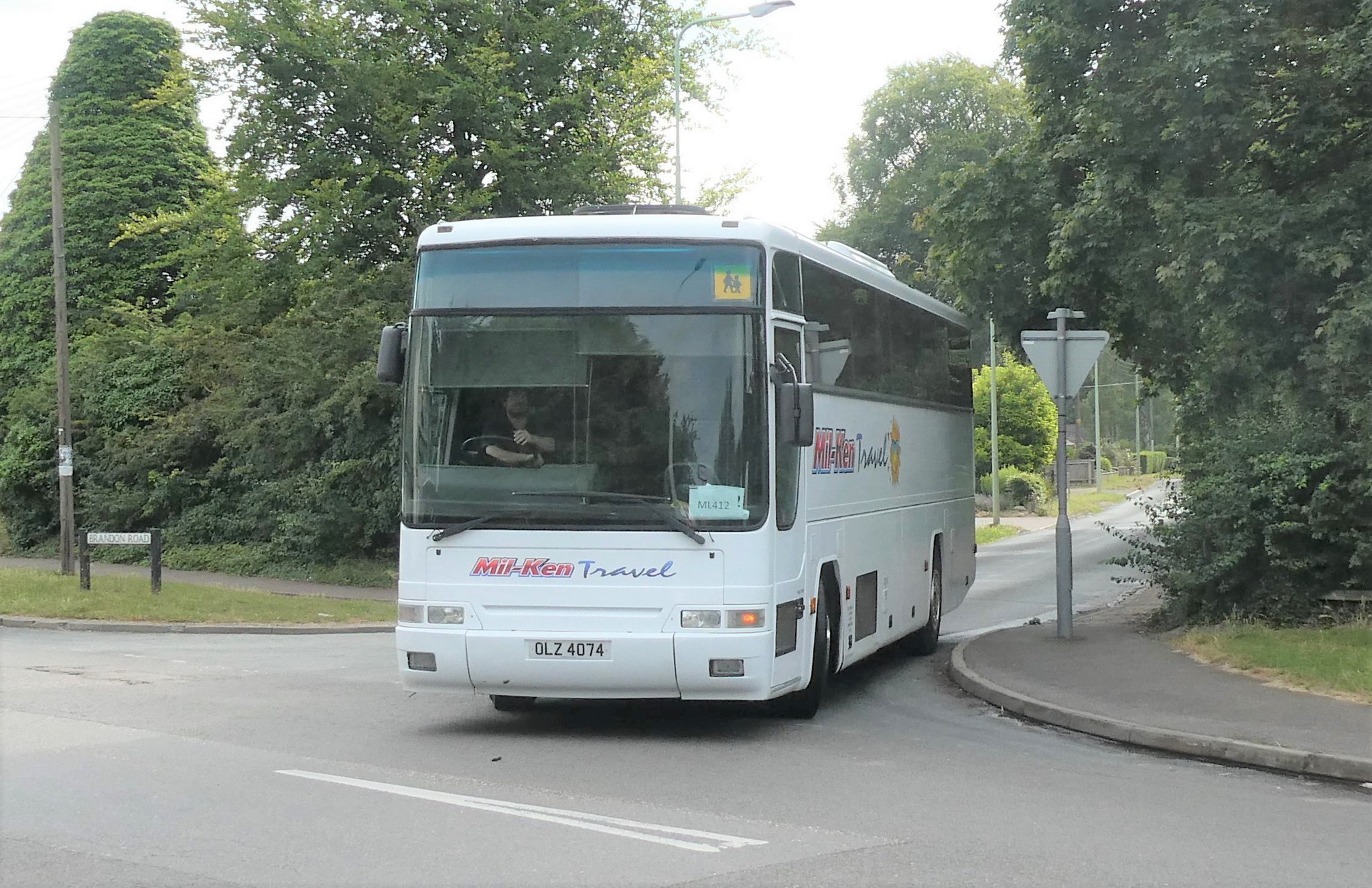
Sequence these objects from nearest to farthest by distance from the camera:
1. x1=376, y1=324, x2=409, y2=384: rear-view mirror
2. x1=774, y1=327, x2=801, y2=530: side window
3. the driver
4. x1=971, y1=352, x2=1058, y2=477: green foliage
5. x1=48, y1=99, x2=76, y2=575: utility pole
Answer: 1. the driver
2. x1=774, y1=327, x2=801, y2=530: side window
3. x1=376, y1=324, x2=409, y2=384: rear-view mirror
4. x1=48, y1=99, x2=76, y2=575: utility pole
5. x1=971, y1=352, x2=1058, y2=477: green foliage

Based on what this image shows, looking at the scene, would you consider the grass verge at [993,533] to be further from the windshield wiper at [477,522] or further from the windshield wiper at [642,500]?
the windshield wiper at [477,522]

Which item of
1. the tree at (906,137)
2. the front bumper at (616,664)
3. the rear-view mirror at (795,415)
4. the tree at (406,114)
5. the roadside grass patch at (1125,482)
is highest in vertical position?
the tree at (906,137)

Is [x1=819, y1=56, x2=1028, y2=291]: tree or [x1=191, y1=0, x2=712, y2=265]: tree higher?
[x1=819, y1=56, x2=1028, y2=291]: tree

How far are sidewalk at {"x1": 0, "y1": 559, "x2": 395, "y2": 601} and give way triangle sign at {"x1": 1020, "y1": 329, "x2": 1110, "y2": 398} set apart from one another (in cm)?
1335

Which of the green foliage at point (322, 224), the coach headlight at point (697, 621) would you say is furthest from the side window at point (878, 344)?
the green foliage at point (322, 224)

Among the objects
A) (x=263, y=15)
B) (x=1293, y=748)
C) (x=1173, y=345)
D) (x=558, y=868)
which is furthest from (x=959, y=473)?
(x=263, y=15)

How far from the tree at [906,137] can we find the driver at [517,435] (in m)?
48.3

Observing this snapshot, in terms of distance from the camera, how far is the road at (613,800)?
6.34 meters

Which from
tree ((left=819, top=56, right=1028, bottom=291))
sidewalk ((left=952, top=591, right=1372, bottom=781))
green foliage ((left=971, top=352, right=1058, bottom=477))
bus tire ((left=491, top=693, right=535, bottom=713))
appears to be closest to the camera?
sidewalk ((left=952, top=591, right=1372, bottom=781))

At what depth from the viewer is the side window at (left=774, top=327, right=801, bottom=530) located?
978 cm

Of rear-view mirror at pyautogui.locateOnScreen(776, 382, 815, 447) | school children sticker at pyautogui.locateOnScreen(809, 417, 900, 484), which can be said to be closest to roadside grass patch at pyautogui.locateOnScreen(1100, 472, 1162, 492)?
school children sticker at pyautogui.locateOnScreen(809, 417, 900, 484)

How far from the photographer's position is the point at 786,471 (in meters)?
9.93

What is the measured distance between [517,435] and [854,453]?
11.5 feet

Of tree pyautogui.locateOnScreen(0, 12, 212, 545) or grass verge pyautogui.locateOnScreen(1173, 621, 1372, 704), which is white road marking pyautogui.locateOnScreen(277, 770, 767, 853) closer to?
grass verge pyautogui.locateOnScreen(1173, 621, 1372, 704)
